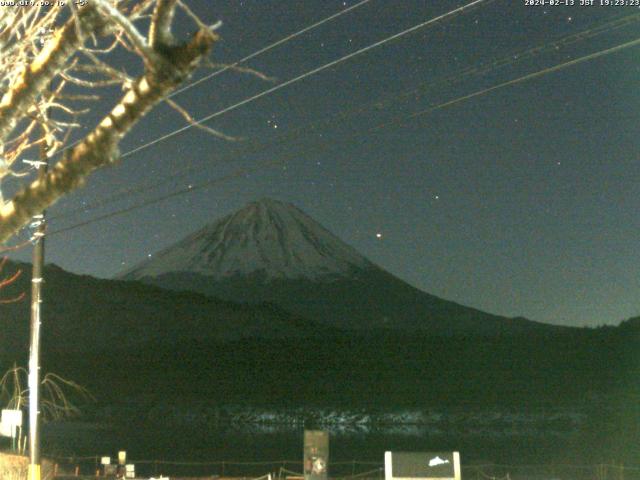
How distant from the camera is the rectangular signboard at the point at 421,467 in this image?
16.7m

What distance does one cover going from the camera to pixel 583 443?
5200 centimetres

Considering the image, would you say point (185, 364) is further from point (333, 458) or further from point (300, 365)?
point (333, 458)

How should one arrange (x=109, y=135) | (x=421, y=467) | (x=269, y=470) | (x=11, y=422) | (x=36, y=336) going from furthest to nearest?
(x=269, y=470), (x=11, y=422), (x=421, y=467), (x=36, y=336), (x=109, y=135)

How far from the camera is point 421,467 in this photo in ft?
54.9

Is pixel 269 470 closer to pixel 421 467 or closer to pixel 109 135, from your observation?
pixel 421 467

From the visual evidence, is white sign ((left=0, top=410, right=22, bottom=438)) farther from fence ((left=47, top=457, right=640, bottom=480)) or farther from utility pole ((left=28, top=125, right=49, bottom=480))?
fence ((left=47, top=457, right=640, bottom=480))

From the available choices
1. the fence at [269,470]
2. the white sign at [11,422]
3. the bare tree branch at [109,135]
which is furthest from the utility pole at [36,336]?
the fence at [269,470]

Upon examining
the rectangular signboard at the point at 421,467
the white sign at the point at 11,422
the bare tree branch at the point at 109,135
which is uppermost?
the bare tree branch at the point at 109,135

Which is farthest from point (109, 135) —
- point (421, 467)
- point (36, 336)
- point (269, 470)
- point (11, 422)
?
point (269, 470)

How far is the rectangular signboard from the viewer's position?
656 inches

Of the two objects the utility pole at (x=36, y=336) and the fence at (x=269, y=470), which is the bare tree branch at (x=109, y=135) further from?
the fence at (x=269, y=470)

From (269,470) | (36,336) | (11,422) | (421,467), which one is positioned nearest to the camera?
(36,336)

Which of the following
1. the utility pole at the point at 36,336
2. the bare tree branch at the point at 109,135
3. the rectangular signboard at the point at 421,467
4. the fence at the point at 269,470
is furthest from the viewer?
the fence at the point at 269,470

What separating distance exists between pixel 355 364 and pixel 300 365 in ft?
22.4
